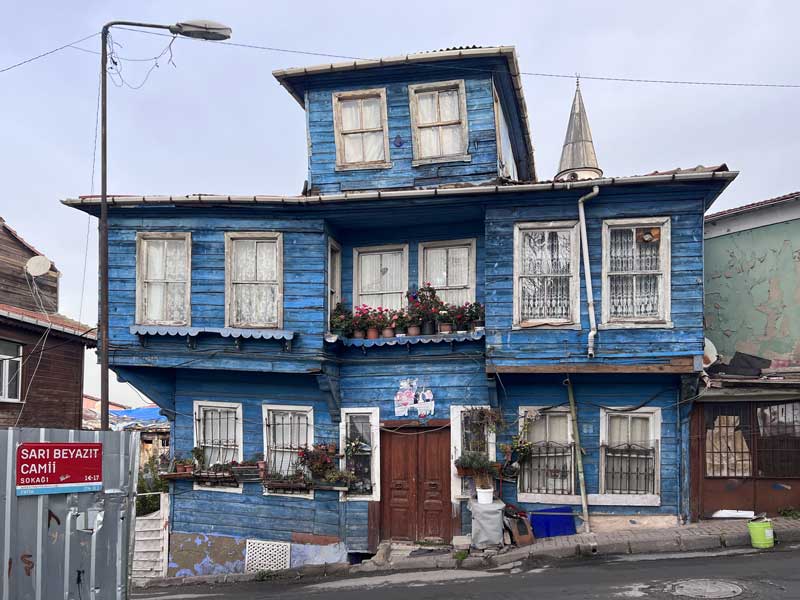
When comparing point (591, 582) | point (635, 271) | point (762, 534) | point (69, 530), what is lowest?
point (591, 582)

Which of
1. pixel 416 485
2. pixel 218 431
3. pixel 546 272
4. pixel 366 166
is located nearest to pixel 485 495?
pixel 416 485

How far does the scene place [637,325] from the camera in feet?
40.0

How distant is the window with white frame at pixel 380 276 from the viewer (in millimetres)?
14117

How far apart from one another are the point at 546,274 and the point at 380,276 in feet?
11.5

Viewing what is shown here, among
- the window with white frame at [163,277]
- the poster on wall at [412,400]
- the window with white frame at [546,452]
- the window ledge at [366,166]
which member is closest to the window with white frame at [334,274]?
the window ledge at [366,166]

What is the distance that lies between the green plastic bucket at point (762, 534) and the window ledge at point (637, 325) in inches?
134

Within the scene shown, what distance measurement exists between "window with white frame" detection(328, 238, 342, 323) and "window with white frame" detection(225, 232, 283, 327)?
3.33 feet

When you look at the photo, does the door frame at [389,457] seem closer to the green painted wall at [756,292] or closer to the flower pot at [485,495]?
the flower pot at [485,495]

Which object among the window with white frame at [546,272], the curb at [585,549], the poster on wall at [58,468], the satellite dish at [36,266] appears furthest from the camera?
the satellite dish at [36,266]

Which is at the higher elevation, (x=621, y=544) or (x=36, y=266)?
(x=36, y=266)

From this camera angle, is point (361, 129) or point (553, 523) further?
point (361, 129)

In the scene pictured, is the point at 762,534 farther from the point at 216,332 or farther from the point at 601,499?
the point at 216,332

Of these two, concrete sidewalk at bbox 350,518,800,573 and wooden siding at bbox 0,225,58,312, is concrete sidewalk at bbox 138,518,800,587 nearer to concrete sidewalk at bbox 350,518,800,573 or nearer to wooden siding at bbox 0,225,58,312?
concrete sidewalk at bbox 350,518,800,573

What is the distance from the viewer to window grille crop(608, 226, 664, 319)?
12.2 metres
